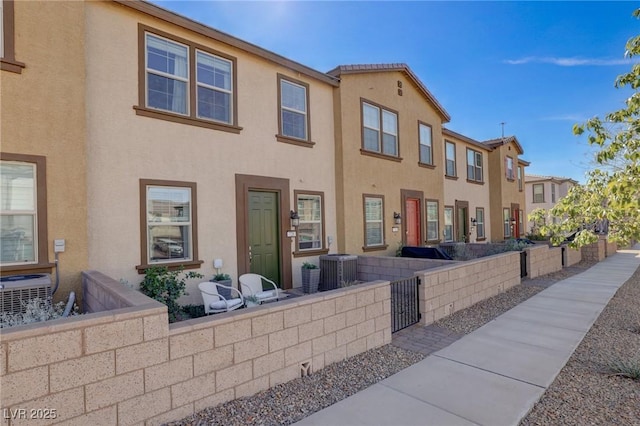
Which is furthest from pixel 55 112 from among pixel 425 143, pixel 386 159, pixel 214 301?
pixel 425 143

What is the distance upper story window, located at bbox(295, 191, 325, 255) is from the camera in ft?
28.8

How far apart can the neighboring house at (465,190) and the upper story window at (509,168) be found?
1.33 meters

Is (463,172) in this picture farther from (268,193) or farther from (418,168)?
(268,193)

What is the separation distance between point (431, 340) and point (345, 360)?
1635 mm

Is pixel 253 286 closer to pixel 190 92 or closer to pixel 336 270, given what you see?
pixel 336 270

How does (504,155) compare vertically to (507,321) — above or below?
above

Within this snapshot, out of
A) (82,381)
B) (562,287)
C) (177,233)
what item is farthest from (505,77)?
(82,381)

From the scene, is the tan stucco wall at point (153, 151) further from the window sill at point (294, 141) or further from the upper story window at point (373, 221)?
the upper story window at point (373, 221)

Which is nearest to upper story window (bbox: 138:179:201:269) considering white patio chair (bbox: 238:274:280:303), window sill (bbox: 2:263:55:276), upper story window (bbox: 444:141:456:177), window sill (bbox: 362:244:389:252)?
white patio chair (bbox: 238:274:280:303)

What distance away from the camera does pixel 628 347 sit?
488 centimetres

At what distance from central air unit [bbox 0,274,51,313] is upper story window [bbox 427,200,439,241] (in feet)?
37.3

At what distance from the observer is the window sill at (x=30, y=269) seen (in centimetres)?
477

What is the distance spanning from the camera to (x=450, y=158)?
49.8 feet

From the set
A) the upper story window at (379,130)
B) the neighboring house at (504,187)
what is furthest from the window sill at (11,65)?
the neighboring house at (504,187)
